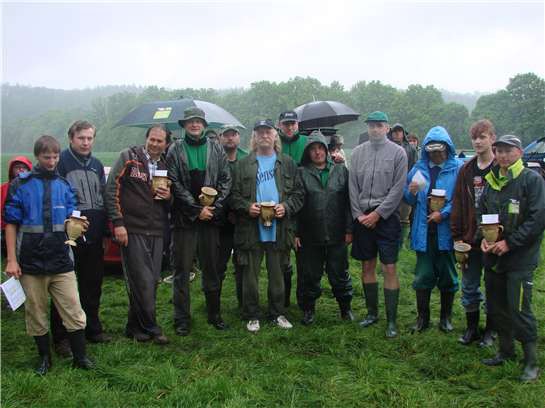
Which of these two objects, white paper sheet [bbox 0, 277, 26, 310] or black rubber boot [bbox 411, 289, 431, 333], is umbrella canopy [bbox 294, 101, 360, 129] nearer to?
black rubber boot [bbox 411, 289, 431, 333]

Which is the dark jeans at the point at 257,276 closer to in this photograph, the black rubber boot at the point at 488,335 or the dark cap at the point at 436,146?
the dark cap at the point at 436,146

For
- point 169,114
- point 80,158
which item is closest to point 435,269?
point 80,158

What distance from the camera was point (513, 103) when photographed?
1953 inches

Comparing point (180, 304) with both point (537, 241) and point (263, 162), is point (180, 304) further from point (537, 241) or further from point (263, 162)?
point (537, 241)

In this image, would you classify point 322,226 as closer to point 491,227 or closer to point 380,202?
point 380,202

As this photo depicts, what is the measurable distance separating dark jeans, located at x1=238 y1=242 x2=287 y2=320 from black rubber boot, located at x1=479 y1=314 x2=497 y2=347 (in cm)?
211

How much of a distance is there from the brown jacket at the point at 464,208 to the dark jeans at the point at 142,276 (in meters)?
2.98

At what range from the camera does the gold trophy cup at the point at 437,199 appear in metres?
4.74

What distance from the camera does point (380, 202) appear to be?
4.96 meters

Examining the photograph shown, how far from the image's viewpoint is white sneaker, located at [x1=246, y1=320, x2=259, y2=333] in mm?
5038

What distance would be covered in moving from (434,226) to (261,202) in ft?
6.02

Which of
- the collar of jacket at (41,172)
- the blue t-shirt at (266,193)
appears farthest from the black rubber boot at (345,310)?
the collar of jacket at (41,172)

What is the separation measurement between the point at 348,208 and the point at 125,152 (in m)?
2.48

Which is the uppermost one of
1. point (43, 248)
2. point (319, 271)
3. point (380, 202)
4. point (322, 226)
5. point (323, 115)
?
point (323, 115)
